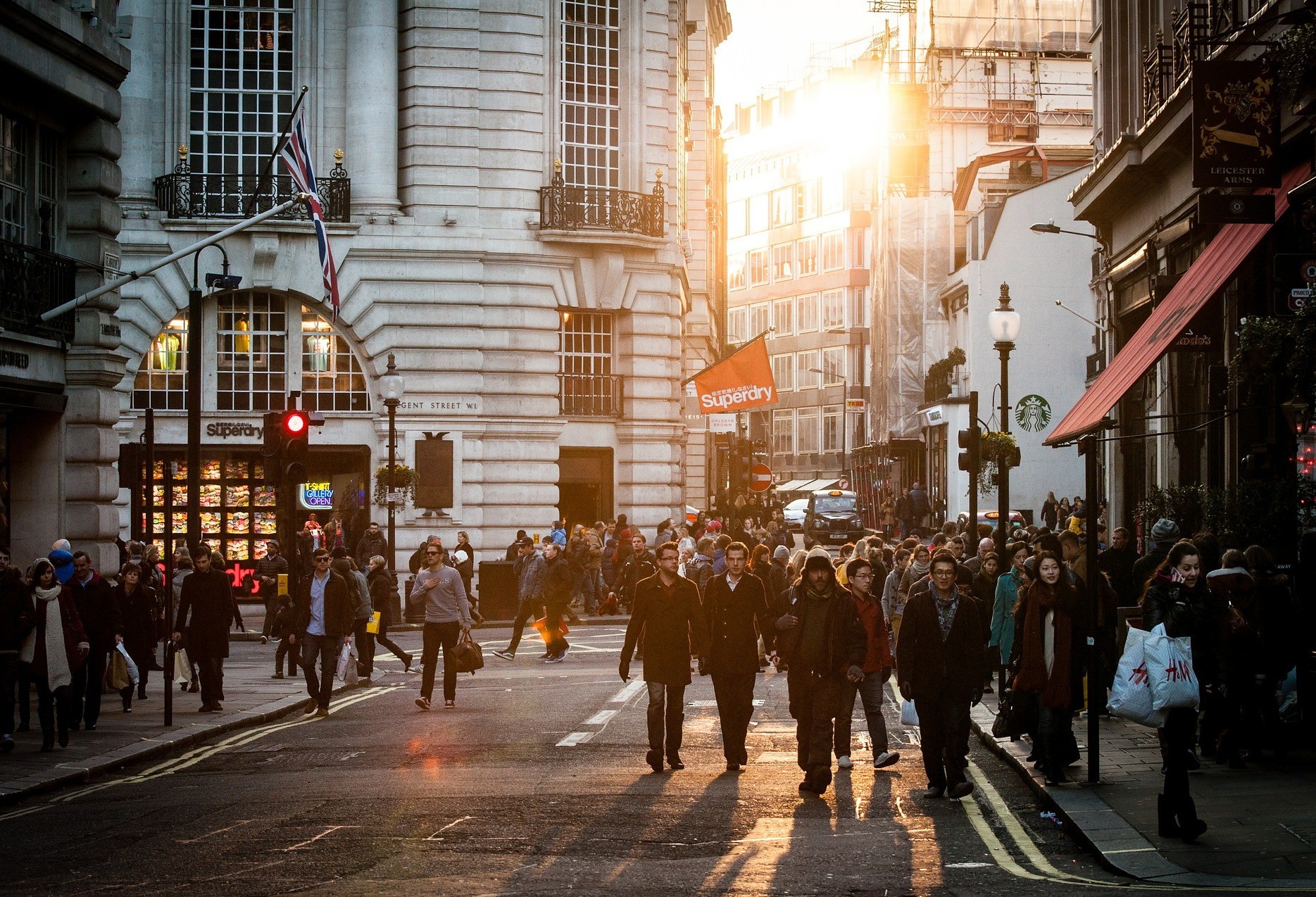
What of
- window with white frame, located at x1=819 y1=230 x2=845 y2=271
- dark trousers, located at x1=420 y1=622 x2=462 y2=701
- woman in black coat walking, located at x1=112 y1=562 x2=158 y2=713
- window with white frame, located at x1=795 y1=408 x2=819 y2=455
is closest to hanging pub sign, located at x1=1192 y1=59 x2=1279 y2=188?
dark trousers, located at x1=420 y1=622 x2=462 y2=701

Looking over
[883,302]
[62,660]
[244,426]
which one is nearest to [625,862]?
[62,660]

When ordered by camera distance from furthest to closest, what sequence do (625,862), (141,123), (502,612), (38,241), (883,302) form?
(883,302) < (141,123) < (502,612) < (38,241) < (625,862)

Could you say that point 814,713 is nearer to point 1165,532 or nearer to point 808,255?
point 1165,532

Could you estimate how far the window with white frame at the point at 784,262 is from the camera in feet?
371

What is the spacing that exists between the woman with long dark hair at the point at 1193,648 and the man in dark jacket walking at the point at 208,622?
10.8 metres

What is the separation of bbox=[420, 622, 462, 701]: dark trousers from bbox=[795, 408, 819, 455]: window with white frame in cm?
9001

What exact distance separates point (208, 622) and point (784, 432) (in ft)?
311

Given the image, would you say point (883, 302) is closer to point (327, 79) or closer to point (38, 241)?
point (327, 79)

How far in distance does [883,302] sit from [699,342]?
17.3m

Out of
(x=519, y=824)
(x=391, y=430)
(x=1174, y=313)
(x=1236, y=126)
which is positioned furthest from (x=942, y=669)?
(x=391, y=430)

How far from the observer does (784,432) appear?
112 m

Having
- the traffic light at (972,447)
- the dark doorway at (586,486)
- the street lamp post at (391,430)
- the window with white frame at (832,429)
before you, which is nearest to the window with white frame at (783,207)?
the window with white frame at (832,429)

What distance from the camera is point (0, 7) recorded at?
17.8m

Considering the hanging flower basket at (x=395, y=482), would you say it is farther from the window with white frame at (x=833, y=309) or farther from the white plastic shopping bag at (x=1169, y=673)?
the window with white frame at (x=833, y=309)
